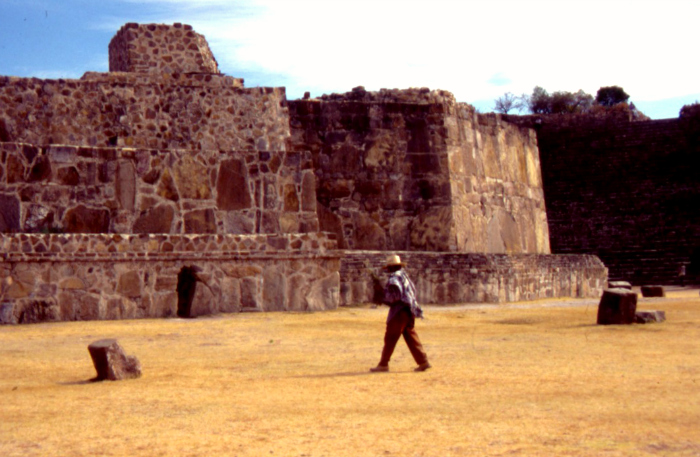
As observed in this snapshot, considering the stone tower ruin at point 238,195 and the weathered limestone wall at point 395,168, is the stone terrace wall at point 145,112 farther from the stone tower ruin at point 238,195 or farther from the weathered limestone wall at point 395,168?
the weathered limestone wall at point 395,168

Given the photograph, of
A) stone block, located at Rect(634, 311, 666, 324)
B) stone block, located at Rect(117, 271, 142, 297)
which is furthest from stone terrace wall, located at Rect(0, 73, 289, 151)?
stone block, located at Rect(634, 311, 666, 324)

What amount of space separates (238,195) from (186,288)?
5.53 feet

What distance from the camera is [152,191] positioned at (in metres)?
13.0

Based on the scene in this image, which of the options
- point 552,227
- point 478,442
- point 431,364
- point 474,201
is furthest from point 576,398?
point 552,227

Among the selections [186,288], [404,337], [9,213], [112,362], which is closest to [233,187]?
[186,288]

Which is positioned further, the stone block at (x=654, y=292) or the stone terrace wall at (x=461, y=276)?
the stone block at (x=654, y=292)

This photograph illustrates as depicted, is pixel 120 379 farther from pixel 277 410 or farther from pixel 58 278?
pixel 58 278

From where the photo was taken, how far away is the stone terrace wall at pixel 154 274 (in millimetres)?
11492

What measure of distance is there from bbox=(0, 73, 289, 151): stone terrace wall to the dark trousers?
26.1ft

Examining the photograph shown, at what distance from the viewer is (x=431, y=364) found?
8453mm

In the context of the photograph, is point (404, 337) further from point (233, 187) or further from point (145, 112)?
point (145, 112)

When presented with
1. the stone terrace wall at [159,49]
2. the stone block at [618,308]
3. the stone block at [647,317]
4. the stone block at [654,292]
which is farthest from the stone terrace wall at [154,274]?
the stone block at [654,292]

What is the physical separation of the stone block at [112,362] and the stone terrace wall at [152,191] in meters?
5.08

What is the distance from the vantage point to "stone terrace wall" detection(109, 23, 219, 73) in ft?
58.0
